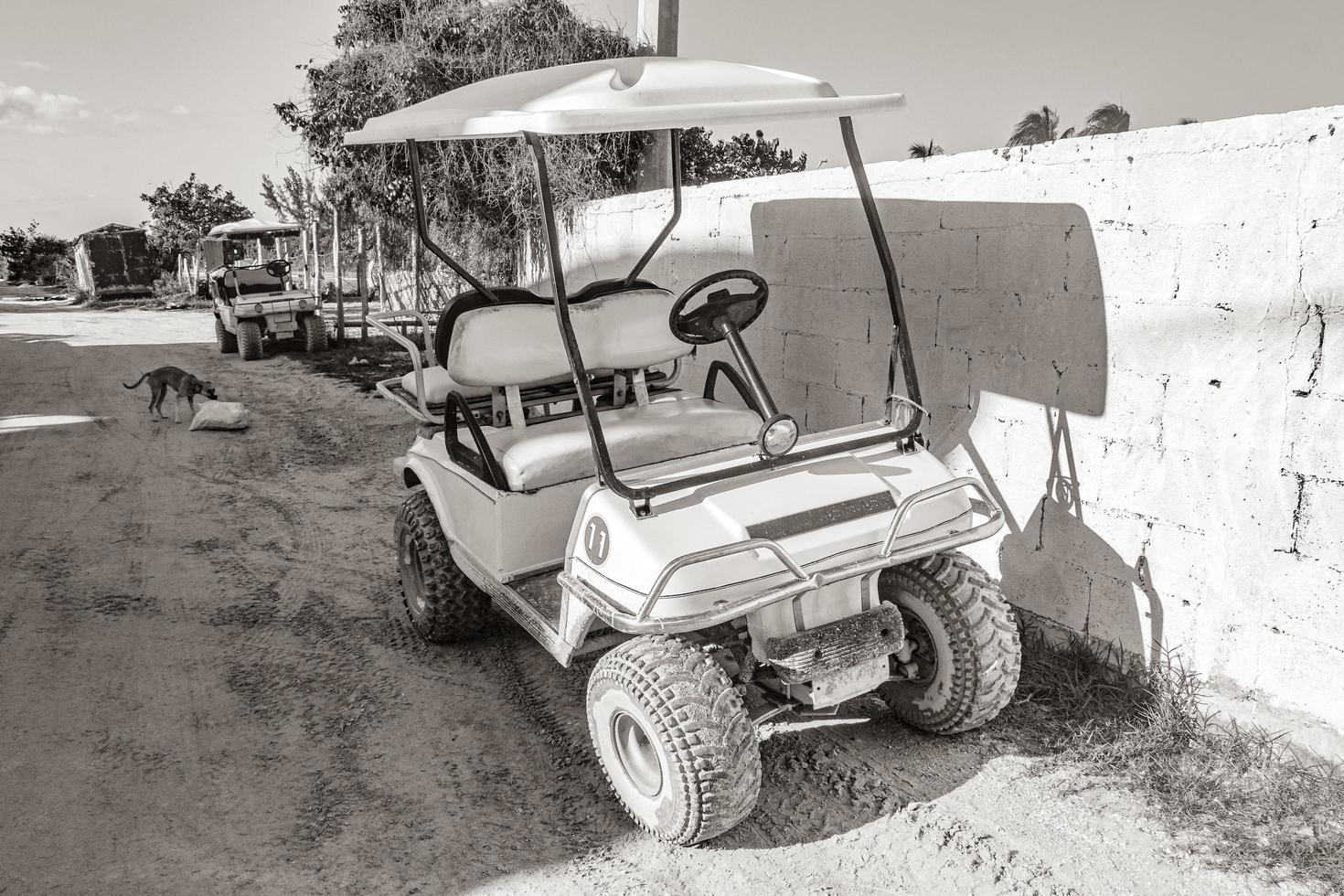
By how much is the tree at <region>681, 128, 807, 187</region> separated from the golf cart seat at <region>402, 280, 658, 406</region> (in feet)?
27.0

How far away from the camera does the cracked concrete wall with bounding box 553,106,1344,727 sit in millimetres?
2924

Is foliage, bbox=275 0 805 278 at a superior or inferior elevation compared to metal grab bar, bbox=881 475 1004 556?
superior

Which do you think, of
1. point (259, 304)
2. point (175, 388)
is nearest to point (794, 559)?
point (175, 388)

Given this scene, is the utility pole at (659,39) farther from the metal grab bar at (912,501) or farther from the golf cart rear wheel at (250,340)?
the golf cart rear wheel at (250,340)

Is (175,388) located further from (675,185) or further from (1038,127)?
(1038,127)

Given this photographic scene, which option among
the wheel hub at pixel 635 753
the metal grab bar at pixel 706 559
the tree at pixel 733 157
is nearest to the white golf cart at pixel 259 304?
the tree at pixel 733 157

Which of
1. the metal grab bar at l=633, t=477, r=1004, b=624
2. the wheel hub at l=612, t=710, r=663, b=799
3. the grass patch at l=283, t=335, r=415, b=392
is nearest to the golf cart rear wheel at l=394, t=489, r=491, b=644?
the wheel hub at l=612, t=710, r=663, b=799

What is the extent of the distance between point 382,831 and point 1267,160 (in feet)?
11.3

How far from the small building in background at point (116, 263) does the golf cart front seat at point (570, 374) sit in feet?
95.8

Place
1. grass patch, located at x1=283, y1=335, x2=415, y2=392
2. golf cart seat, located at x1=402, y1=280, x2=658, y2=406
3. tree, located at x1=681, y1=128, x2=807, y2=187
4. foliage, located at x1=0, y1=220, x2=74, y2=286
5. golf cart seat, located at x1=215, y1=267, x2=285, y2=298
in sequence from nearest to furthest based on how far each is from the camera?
golf cart seat, located at x1=402, y1=280, x2=658, y2=406
grass patch, located at x1=283, y1=335, x2=415, y2=392
tree, located at x1=681, y1=128, x2=807, y2=187
golf cart seat, located at x1=215, y1=267, x2=285, y2=298
foliage, located at x1=0, y1=220, x2=74, y2=286

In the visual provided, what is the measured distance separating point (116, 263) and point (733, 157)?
24743mm

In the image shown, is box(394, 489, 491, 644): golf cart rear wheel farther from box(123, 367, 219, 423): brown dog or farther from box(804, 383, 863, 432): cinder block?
box(123, 367, 219, 423): brown dog

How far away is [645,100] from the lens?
2689 mm

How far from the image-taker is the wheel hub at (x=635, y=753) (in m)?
2.81
